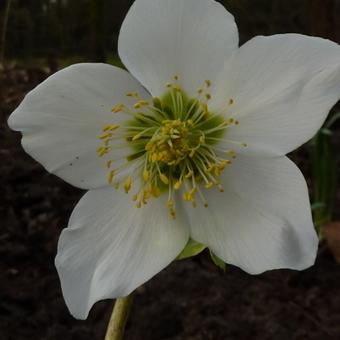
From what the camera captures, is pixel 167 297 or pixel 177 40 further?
pixel 167 297

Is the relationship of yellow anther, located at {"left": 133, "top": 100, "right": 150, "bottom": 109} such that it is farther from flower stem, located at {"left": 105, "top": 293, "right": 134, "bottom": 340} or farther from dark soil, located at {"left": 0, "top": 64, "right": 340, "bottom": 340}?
dark soil, located at {"left": 0, "top": 64, "right": 340, "bottom": 340}

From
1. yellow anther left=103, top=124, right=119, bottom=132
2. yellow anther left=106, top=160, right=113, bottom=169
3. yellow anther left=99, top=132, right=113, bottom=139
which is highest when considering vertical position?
yellow anther left=103, top=124, right=119, bottom=132

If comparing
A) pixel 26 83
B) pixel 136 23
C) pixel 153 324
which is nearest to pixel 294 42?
pixel 136 23

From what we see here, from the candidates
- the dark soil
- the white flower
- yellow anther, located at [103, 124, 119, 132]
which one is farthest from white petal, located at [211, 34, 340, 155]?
the dark soil

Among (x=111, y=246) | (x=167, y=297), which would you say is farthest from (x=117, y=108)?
(x=167, y=297)

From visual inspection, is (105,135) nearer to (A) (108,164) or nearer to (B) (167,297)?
(A) (108,164)

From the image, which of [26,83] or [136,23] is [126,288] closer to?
[136,23]

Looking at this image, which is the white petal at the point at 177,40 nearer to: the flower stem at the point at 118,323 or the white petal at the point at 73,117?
the white petal at the point at 73,117
